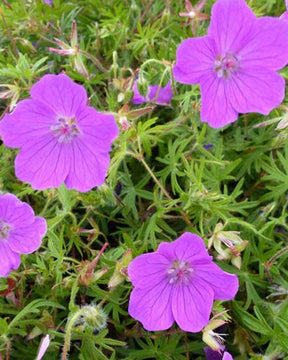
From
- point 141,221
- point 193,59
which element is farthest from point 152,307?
point 193,59

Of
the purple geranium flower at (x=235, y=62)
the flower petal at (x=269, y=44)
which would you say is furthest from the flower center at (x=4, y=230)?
the flower petal at (x=269, y=44)

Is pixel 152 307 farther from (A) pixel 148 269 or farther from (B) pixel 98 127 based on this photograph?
(B) pixel 98 127

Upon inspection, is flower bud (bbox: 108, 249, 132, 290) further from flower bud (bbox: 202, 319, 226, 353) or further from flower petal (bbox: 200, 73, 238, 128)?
flower petal (bbox: 200, 73, 238, 128)

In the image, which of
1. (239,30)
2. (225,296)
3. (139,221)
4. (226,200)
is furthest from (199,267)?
(239,30)

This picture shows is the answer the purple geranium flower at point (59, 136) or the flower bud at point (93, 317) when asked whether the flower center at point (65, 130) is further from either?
the flower bud at point (93, 317)

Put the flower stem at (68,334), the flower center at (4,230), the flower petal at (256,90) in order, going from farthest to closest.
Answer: the flower center at (4,230), the flower petal at (256,90), the flower stem at (68,334)

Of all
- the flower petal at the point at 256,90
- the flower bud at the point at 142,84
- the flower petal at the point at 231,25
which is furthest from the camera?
the flower bud at the point at 142,84

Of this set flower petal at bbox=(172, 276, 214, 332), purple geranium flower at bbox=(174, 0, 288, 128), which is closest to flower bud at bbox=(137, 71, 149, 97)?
purple geranium flower at bbox=(174, 0, 288, 128)

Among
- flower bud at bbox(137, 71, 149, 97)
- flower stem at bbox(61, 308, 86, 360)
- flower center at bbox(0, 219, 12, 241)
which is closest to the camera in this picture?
flower stem at bbox(61, 308, 86, 360)
